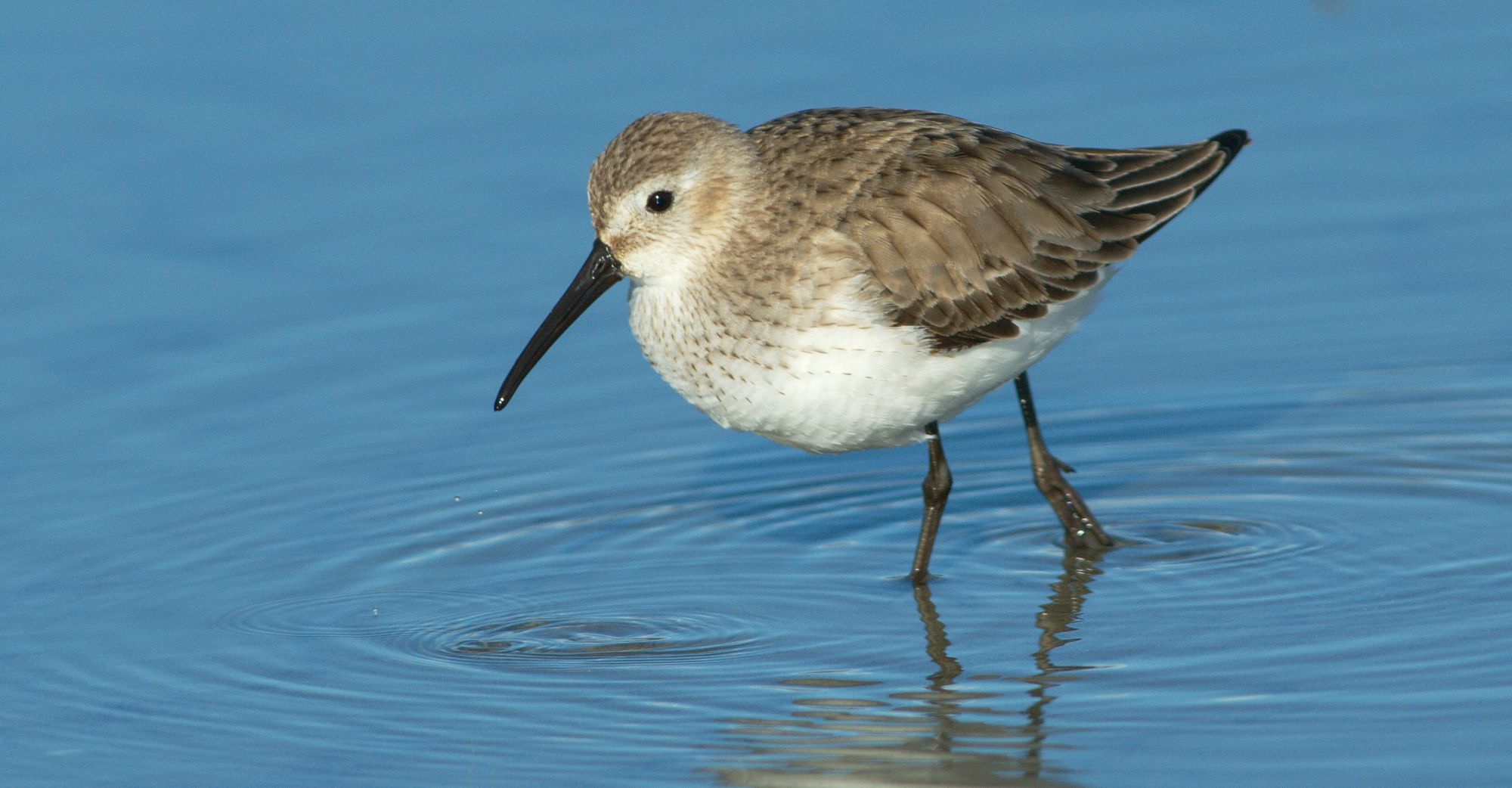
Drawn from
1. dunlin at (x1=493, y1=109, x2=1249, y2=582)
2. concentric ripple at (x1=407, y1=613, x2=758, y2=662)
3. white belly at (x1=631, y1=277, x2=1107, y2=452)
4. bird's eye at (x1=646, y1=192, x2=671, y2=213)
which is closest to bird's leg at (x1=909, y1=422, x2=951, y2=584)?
dunlin at (x1=493, y1=109, x2=1249, y2=582)

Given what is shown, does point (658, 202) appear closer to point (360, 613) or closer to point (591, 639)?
point (591, 639)

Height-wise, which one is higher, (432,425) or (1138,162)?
(1138,162)

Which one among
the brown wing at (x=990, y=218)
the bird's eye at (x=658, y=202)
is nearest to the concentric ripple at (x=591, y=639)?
the brown wing at (x=990, y=218)

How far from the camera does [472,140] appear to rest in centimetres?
1391

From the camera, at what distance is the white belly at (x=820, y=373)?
9.21m

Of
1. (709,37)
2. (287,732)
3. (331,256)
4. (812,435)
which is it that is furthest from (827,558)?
(709,37)

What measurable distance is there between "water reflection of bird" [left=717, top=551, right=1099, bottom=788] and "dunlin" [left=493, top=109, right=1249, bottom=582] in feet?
3.91

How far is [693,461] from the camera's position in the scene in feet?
37.6

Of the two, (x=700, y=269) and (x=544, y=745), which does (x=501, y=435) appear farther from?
(x=544, y=745)

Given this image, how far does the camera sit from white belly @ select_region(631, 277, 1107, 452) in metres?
9.21

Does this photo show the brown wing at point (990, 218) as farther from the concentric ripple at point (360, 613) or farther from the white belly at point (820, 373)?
the concentric ripple at point (360, 613)

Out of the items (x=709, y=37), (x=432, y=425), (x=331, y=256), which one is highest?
(x=709, y=37)

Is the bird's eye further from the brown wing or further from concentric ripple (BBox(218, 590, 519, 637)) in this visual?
concentric ripple (BBox(218, 590, 519, 637))

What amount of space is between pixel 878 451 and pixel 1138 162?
7.18 ft
